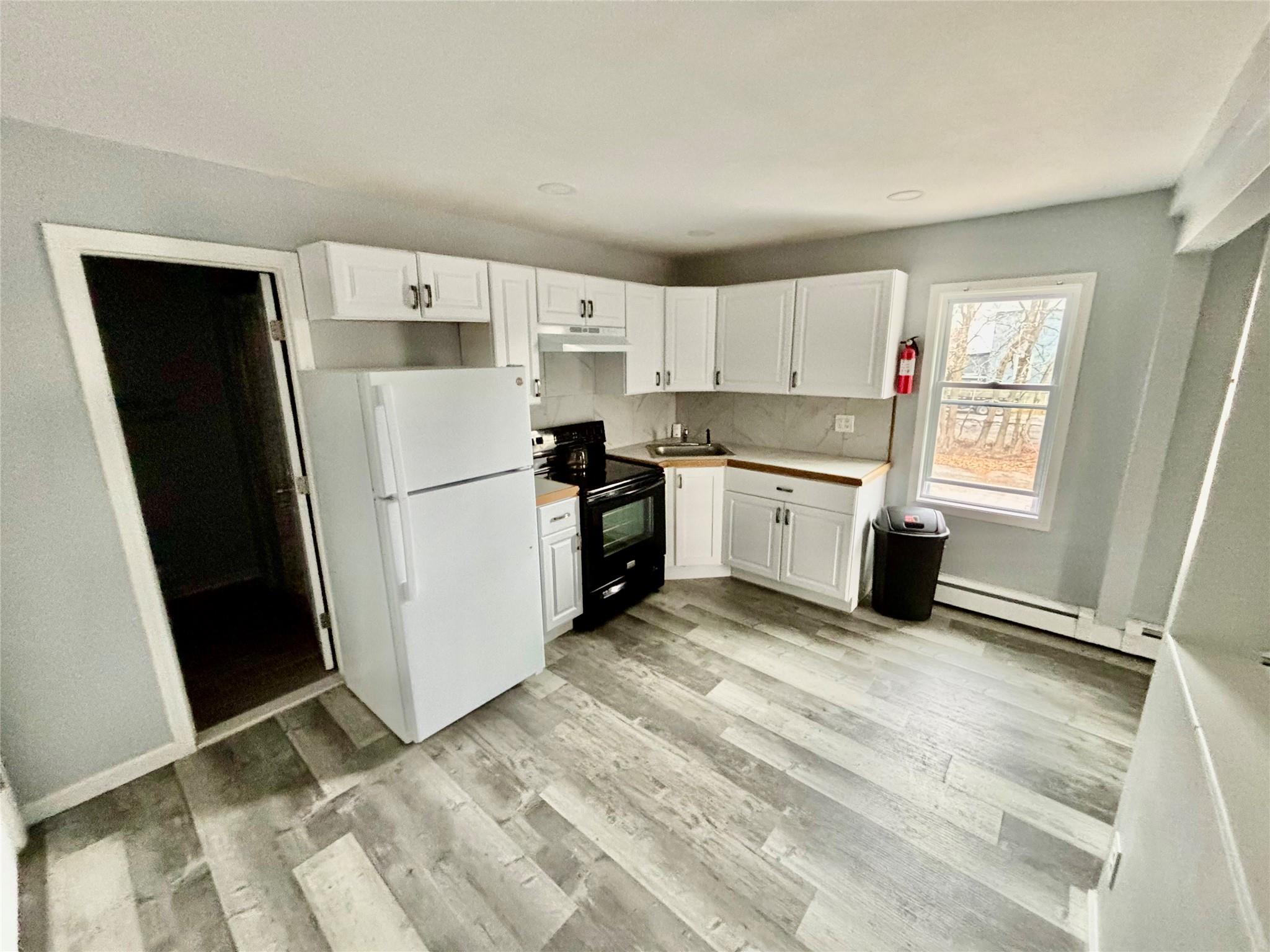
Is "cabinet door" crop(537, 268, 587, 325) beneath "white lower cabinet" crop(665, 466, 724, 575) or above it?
above

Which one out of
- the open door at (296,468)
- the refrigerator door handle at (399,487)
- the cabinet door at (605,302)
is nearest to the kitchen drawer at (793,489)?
the cabinet door at (605,302)

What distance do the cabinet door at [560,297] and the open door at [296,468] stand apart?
4.29 feet

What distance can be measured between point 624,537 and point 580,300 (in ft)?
5.12

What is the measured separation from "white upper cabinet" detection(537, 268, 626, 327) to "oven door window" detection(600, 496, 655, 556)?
1221 millimetres

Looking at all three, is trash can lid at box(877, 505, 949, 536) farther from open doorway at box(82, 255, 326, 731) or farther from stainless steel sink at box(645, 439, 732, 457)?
open doorway at box(82, 255, 326, 731)

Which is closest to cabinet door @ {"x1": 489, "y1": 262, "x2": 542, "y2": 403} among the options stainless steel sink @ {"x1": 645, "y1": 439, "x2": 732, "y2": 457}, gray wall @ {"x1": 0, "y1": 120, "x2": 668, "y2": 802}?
gray wall @ {"x1": 0, "y1": 120, "x2": 668, "y2": 802}

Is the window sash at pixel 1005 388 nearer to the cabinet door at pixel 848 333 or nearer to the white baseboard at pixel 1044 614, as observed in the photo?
the cabinet door at pixel 848 333

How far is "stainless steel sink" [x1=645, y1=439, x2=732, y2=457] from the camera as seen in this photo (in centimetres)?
400

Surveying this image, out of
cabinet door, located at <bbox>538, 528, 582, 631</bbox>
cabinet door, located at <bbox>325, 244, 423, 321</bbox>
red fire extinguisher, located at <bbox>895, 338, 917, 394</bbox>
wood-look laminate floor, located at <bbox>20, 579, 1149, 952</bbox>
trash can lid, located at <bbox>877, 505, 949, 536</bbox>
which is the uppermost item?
cabinet door, located at <bbox>325, 244, 423, 321</bbox>

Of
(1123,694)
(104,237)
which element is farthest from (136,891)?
(1123,694)

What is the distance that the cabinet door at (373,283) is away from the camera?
2.21 m

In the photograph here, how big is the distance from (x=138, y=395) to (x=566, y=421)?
2752 mm

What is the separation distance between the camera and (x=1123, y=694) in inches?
100.0

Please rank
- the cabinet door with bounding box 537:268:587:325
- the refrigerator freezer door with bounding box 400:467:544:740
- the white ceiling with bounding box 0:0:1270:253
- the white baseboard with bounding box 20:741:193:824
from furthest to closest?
the cabinet door with bounding box 537:268:587:325 → the refrigerator freezer door with bounding box 400:467:544:740 → the white baseboard with bounding box 20:741:193:824 → the white ceiling with bounding box 0:0:1270:253
